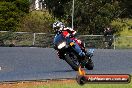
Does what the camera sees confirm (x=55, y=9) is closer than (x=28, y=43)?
No

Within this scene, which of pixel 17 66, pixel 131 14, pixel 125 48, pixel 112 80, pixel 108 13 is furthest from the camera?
pixel 131 14

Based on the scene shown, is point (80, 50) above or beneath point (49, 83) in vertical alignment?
above

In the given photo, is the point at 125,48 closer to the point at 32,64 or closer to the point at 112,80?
the point at 32,64

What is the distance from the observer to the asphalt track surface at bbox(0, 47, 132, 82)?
19281 mm

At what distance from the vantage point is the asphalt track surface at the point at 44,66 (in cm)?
1928

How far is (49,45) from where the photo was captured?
39781mm

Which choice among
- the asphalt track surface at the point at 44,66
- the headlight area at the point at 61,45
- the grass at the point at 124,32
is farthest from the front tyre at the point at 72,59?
the grass at the point at 124,32

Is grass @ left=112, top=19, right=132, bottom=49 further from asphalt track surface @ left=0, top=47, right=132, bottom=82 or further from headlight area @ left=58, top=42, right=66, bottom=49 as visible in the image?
headlight area @ left=58, top=42, right=66, bottom=49

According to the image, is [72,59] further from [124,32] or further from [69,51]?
[124,32]

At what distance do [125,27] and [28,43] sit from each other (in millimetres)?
17378

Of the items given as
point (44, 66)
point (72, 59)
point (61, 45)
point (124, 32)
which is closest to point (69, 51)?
point (72, 59)

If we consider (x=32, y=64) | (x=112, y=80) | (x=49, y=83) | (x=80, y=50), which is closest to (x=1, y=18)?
(x=32, y=64)

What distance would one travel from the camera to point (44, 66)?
77.9ft

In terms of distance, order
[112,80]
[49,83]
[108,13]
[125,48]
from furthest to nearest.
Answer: [108,13], [125,48], [49,83], [112,80]
